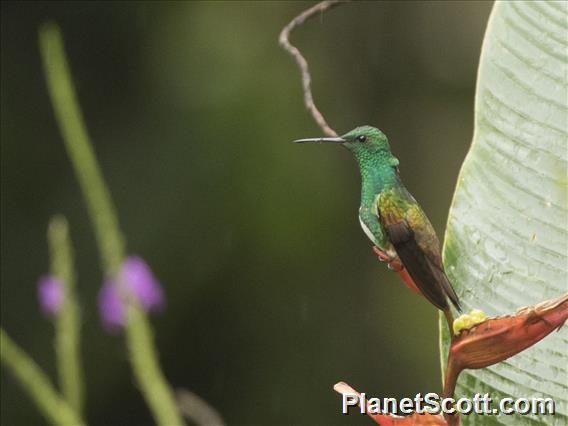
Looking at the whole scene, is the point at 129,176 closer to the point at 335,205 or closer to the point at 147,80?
the point at 147,80

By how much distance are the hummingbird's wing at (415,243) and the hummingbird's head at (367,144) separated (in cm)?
1

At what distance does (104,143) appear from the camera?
2.56 m

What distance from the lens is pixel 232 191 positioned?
2.55 metres

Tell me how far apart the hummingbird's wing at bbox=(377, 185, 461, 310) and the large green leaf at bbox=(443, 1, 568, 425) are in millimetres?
30

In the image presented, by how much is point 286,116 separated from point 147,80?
0.38 meters

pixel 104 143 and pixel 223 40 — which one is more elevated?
pixel 223 40

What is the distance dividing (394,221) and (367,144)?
0.04 m

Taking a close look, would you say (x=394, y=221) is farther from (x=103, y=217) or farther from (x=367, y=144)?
(x=103, y=217)

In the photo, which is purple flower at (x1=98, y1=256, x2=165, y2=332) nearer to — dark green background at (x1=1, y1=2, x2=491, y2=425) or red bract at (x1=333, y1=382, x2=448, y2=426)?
red bract at (x1=333, y1=382, x2=448, y2=426)

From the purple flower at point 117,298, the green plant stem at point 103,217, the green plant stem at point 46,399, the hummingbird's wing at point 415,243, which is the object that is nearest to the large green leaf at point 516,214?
the hummingbird's wing at point 415,243

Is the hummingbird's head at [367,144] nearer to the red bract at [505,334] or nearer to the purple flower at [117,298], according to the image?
the red bract at [505,334]

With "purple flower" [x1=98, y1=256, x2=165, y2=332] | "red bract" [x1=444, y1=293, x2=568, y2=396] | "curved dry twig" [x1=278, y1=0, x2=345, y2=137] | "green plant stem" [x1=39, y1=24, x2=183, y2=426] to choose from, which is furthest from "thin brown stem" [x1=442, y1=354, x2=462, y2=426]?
"purple flower" [x1=98, y1=256, x2=165, y2=332]

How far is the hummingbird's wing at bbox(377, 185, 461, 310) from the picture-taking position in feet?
1.27

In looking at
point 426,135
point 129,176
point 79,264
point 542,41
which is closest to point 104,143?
point 129,176
